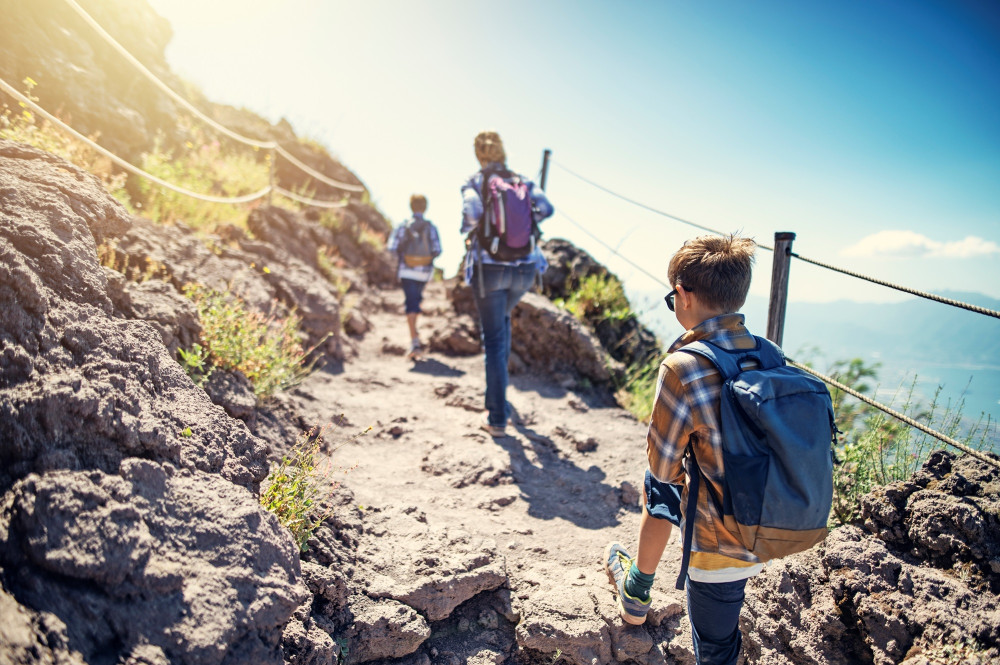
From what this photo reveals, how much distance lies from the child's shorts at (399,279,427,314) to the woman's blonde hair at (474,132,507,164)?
9.17 feet

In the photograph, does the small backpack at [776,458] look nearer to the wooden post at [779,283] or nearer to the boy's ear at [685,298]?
the boy's ear at [685,298]

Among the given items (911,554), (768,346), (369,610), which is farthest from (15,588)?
(911,554)

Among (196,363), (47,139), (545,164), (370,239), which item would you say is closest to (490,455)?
(196,363)

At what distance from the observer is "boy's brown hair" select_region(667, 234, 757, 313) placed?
1.79 m

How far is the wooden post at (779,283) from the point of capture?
307 cm

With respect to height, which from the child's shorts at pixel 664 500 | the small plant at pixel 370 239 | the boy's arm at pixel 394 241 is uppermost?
the boy's arm at pixel 394 241

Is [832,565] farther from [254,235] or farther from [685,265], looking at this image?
[254,235]

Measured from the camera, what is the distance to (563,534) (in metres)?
3.14

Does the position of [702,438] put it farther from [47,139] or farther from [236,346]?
[47,139]

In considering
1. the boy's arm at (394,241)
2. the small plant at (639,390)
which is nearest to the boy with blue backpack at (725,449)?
the small plant at (639,390)

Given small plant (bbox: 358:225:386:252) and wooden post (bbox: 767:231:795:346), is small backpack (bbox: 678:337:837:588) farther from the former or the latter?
small plant (bbox: 358:225:386:252)

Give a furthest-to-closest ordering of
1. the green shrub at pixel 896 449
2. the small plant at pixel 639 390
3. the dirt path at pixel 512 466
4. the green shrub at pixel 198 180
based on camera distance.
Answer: the small plant at pixel 639 390 < the green shrub at pixel 198 180 < the dirt path at pixel 512 466 < the green shrub at pixel 896 449

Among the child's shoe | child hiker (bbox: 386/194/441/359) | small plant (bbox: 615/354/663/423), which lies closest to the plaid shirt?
the child's shoe

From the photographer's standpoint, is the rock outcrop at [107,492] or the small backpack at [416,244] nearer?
the rock outcrop at [107,492]
